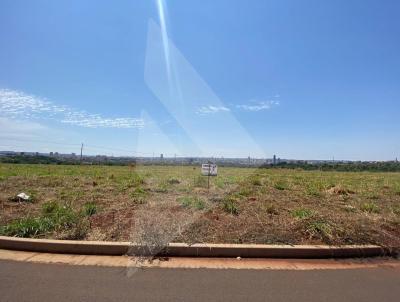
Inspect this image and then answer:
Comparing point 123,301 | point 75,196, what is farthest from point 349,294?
point 75,196

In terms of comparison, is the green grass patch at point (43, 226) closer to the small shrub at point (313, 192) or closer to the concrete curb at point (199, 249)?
the concrete curb at point (199, 249)

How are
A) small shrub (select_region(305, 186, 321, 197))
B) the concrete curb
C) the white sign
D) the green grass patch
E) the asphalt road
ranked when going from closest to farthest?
the asphalt road < the concrete curb < the green grass patch < the white sign < small shrub (select_region(305, 186, 321, 197))

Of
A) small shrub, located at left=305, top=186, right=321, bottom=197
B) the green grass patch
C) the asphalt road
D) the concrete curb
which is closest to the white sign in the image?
small shrub, located at left=305, top=186, right=321, bottom=197

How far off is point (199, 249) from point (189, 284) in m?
1.16

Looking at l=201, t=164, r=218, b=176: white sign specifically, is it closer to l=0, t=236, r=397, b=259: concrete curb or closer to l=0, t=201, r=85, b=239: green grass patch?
l=0, t=201, r=85, b=239: green grass patch

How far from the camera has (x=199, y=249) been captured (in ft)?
17.5

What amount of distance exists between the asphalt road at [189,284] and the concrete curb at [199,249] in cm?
59

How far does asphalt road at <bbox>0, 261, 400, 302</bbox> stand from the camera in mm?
3832

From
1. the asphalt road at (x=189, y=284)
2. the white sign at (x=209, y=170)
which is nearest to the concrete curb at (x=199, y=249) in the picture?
the asphalt road at (x=189, y=284)

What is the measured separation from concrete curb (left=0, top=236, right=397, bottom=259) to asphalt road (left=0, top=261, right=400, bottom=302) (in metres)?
0.59

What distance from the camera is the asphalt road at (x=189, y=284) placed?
3.83 metres

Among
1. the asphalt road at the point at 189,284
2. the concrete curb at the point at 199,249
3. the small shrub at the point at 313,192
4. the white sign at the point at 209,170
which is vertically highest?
the white sign at the point at 209,170

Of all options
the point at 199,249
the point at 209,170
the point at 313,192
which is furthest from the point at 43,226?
the point at 313,192

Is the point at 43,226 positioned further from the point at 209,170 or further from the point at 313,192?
the point at 313,192
